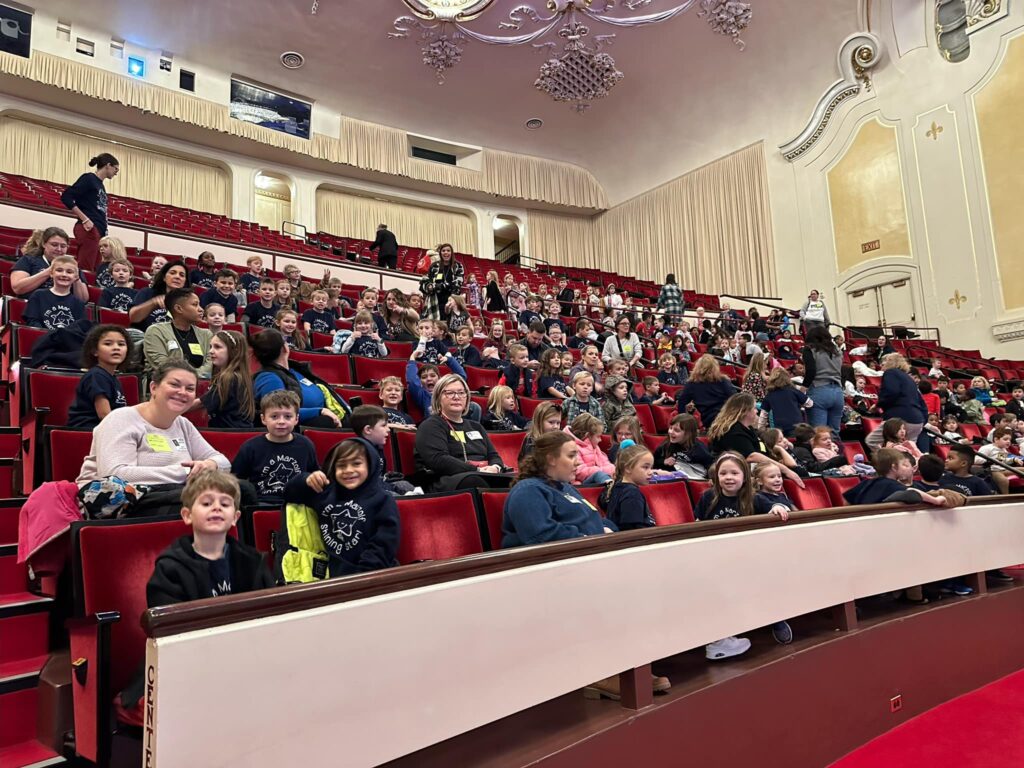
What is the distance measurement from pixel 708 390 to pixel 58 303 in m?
3.05

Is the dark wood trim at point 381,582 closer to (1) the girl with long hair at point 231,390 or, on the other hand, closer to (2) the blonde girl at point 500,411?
(1) the girl with long hair at point 231,390

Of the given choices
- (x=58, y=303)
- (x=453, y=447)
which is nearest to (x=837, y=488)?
(x=453, y=447)

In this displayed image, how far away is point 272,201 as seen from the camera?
11.0 meters

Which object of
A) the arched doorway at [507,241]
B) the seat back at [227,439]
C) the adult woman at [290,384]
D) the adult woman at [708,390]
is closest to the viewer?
the seat back at [227,439]

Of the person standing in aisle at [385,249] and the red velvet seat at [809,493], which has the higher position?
the person standing in aisle at [385,249]

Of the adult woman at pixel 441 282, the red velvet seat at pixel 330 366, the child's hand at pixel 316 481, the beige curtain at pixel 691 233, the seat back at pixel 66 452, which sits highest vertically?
the beige curtain at pixel 691 233

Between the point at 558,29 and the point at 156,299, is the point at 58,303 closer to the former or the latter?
the point at 156,299

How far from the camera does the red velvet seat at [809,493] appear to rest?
2898 millimetres

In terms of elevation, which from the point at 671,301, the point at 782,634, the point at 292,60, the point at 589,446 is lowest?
the point at 782,634

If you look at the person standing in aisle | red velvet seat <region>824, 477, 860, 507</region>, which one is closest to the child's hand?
red velvet seat <region>824, 477, 860, 507</region>

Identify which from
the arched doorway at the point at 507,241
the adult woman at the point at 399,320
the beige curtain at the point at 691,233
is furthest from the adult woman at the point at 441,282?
the arched doorway at the point at 507,241

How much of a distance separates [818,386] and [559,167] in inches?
351

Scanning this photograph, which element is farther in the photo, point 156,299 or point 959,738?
point 156,299

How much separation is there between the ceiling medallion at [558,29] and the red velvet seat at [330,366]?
6741 millimetres
